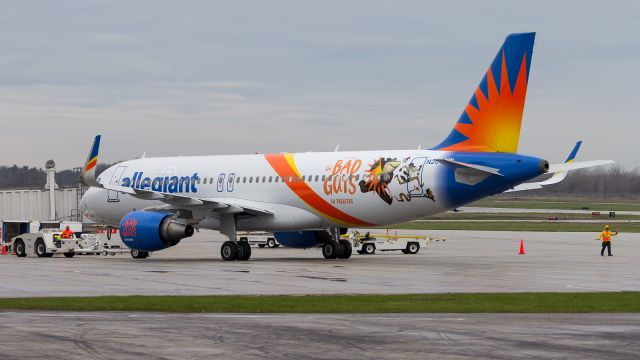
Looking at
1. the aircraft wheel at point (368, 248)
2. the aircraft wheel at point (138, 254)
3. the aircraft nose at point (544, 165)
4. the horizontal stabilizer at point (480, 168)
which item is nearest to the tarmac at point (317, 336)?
the aircraft nose at point (544, 165)

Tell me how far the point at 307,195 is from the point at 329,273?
27.7 feet

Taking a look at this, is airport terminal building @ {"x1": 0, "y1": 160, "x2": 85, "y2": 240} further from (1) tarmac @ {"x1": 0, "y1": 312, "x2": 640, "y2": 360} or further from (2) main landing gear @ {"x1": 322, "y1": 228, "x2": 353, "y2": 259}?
(1) tarmac @ {"x1": 0, "y1": 312, "x2": 640, "y2": 360}

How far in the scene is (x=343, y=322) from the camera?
19.3 meters

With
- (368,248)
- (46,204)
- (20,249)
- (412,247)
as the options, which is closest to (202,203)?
(20,249)

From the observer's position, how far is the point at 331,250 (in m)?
45.1

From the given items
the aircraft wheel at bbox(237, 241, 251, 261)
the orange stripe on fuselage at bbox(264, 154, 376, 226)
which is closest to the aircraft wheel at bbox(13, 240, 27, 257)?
the aircraft wheel at bbox(237, 241, 251, 261)

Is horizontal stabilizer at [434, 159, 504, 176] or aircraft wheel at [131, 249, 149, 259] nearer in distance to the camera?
horizontal stabilizer at [434, 159, 504, 176]

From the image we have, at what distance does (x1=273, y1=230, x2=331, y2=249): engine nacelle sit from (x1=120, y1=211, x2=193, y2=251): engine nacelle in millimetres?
5648

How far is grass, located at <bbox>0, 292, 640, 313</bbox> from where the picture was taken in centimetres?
2189

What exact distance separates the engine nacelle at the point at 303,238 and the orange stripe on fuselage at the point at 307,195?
11.5ft

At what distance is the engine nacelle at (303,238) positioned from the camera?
46072mm

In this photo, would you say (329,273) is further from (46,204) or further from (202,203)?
(46,204)

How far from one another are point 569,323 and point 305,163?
25172mm

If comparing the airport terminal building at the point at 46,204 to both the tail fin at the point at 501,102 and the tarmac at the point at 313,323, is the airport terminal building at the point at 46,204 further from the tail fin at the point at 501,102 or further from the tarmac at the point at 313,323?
the tail fin at the point at 501,102
